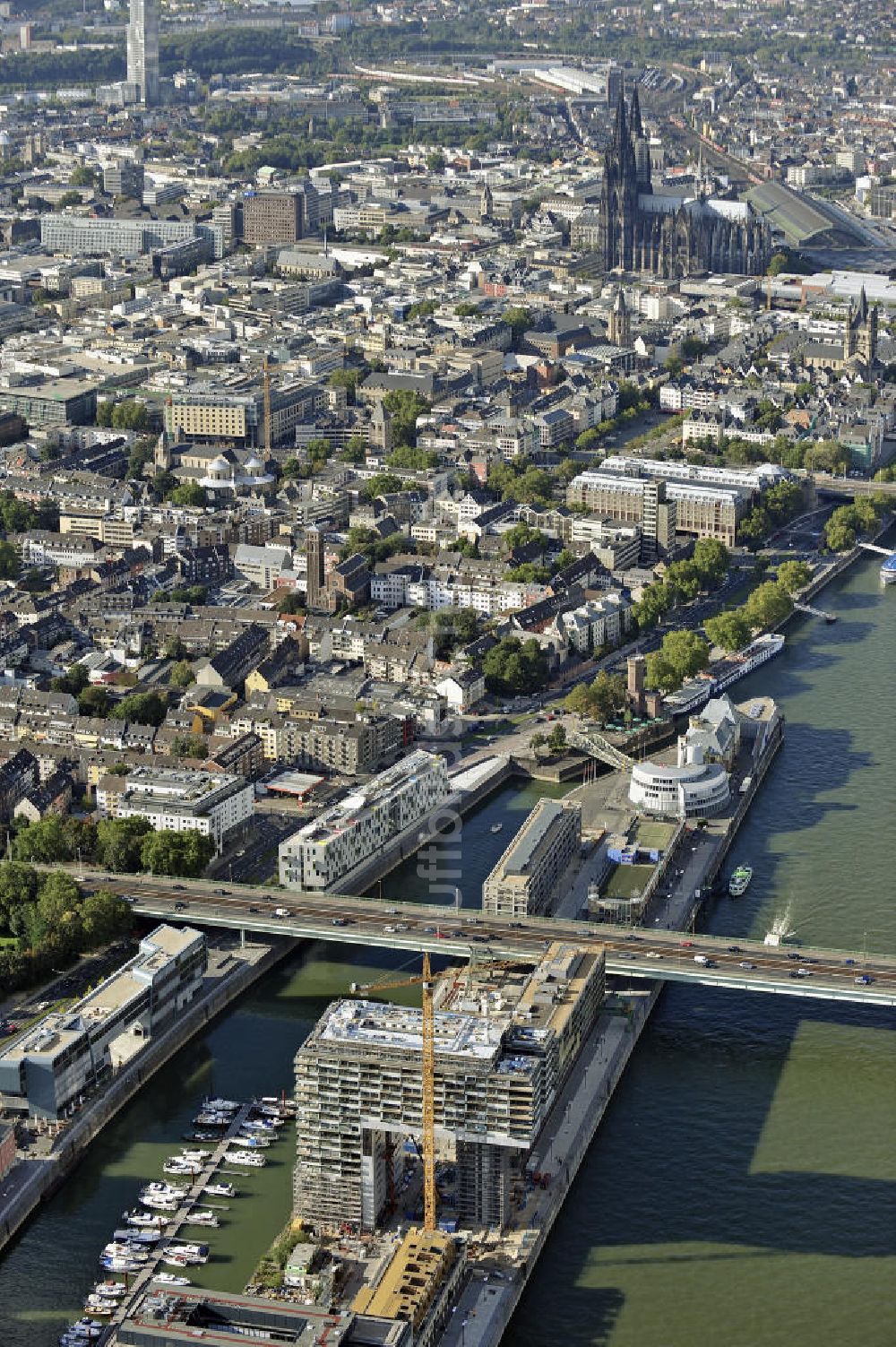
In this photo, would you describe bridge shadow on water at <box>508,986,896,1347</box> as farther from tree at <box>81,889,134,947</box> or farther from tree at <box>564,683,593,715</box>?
tree at <box>564,683,593,715</box>

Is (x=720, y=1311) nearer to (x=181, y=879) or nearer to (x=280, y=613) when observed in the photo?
(x=181, y=879)

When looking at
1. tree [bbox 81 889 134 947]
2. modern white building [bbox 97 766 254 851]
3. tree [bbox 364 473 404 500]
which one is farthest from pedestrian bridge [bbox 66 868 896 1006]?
tree [bbox 364 473 404 500]

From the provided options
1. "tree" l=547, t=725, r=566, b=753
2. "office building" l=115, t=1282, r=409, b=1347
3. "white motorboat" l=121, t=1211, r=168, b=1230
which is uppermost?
"office building" l=115, t=1282, r=409, b=1347

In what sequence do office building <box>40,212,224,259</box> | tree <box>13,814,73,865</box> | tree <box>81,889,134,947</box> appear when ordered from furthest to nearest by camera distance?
1. office building <box>40,212,224,259</box>
2. tree <box>13,814,73,865</box>
3. tree <box>81,889,134,947</box>

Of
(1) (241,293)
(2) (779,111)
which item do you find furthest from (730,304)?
(2) (779,111)

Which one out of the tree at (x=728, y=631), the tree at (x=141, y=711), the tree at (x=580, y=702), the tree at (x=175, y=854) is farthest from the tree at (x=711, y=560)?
the tree at (x=175, y=854)

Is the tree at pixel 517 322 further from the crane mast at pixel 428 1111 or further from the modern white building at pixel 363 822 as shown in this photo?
the crane mast at pixel 428 1111
